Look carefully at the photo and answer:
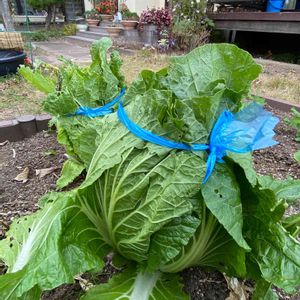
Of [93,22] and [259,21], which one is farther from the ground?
[259,21]

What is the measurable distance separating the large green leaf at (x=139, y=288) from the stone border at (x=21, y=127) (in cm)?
270

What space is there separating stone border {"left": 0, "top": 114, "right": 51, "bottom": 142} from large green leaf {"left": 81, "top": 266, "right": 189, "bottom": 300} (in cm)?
270

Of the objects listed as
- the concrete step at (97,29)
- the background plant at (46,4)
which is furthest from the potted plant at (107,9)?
the background plant at (46,4)

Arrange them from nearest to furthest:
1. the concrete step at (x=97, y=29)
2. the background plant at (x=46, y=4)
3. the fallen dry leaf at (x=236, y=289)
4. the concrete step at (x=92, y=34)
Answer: the fallen dry leaf at (x=236, y=289), the concrete step at (x=92, y=34), the concrete step at (x=97, y=29), the background plant at (x=46, y=4)

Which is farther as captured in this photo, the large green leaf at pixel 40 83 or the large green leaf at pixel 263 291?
the large green leaf at pixel 40 83

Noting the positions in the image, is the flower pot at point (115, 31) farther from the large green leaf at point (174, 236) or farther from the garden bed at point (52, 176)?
the large green leaf at point (174, 236)

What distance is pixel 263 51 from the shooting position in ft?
36.0

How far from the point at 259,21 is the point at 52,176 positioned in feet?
27.5

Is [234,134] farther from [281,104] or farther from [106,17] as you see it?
[106,17]

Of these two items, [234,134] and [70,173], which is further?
[70,173]

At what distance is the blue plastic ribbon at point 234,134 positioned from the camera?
1.30 metres

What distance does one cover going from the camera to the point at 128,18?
40.0 ft

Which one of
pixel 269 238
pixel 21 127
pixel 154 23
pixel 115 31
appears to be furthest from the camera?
pixel 115 31

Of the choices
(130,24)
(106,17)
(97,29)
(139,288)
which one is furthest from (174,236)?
(106,17)
